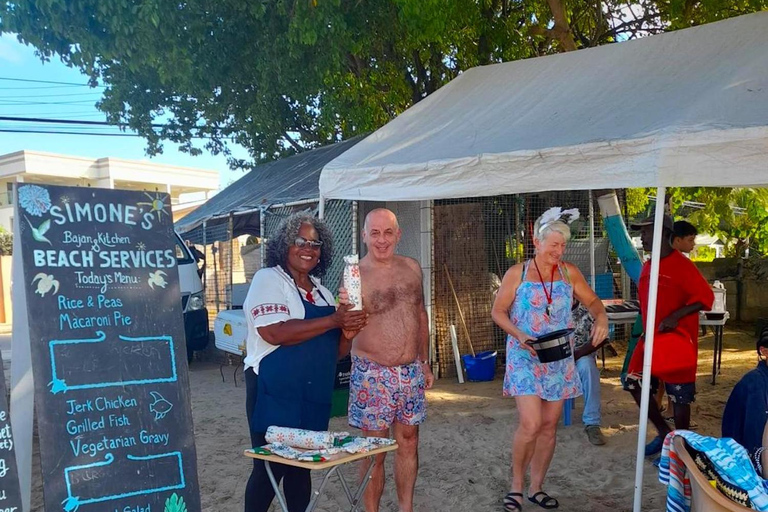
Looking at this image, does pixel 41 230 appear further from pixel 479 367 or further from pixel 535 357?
pixel 479 367

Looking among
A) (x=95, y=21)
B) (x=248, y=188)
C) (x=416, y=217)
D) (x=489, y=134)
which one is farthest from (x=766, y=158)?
(x=248, y=188)

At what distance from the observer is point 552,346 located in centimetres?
342

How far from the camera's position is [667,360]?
165 inches

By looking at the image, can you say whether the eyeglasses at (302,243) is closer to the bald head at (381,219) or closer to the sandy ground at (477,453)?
the bald head at (381,219)

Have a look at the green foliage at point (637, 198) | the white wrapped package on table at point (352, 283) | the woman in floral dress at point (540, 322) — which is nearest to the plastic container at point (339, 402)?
the woman in floral dress at point (540, 322)

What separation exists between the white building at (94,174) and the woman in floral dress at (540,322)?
2367cm

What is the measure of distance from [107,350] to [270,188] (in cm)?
758

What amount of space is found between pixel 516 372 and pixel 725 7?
20.6 ft

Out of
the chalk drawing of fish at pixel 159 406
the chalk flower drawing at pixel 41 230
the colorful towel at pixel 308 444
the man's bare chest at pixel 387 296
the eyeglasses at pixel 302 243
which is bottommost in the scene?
the colorful towel at pixel 308 444

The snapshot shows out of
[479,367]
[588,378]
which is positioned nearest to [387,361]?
[588,378]

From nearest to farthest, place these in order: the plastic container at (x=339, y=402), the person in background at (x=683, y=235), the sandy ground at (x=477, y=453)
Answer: the sandy ground at (x=477, y=453) → the person in background at (x=683, y=235) → the plastic container at (x=339, y=402)

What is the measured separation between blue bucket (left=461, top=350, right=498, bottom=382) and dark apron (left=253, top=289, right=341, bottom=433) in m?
5.09

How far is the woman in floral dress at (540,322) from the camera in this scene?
3586 millimetres

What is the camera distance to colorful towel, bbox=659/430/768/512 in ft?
7.63
